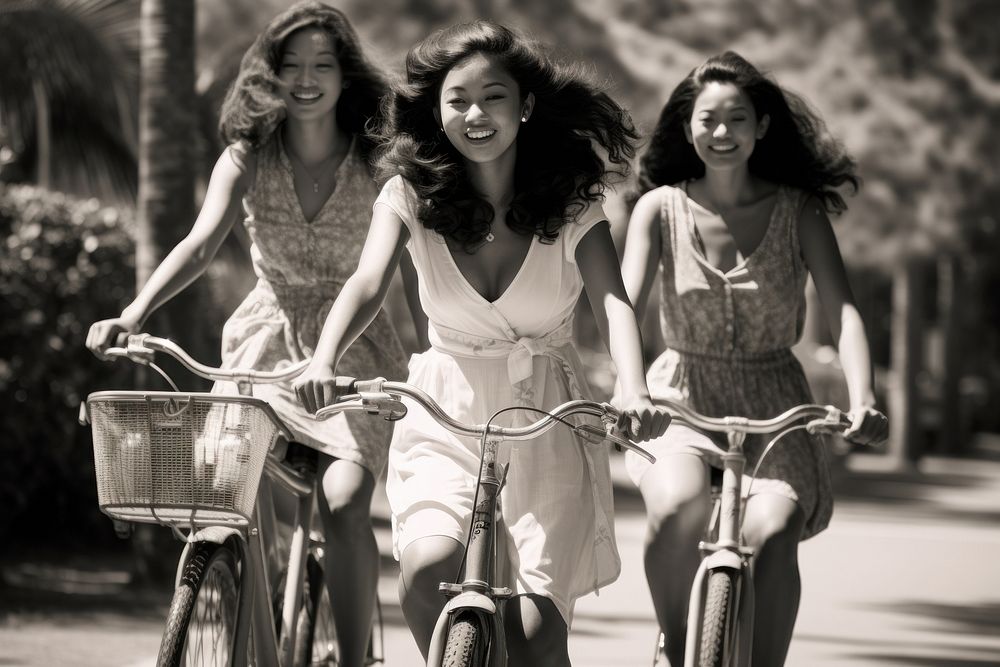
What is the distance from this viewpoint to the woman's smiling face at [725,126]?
16.8ft

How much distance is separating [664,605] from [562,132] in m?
1.41

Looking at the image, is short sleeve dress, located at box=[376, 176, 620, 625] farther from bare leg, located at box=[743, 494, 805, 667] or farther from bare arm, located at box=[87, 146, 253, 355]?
bare arm, located at box=[87, 146, 253, 355]

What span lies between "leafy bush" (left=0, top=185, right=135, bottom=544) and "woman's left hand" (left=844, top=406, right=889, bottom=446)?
5254 mm

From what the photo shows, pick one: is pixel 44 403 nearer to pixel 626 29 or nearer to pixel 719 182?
pixel 719 182

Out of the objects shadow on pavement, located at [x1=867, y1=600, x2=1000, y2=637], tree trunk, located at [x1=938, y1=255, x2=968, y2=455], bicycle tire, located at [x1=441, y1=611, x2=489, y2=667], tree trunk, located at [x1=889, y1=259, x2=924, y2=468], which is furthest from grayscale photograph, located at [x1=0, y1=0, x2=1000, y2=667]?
tree trunk, located at [x1=938, y1=255, x2=968, y2=455]

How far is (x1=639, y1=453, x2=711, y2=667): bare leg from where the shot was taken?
→ 4680 millimetres

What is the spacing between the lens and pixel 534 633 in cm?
393

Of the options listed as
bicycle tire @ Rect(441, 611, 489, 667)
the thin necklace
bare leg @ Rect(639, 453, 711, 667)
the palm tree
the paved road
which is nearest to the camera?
bicycle tire @ Rect(441, 611, 489, 667)

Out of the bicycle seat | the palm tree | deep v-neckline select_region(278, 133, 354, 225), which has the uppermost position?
the palm tree

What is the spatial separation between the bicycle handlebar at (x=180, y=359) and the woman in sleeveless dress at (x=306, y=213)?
7.5 inches

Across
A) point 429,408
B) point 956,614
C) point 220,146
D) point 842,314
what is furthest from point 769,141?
point 220,146

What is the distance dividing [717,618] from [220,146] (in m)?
8.69

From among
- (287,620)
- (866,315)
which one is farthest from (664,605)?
(866,315)

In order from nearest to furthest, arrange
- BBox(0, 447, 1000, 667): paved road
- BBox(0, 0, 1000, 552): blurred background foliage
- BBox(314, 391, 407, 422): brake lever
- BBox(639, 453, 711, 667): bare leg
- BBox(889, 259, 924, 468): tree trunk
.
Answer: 1. BBox(314, 391, 407, 422): brake lever
2. BBox(639, 453, 711, 667): bare leg
3. BBox(0, 447, 1000, 667): paved road
4. BBox(0, 0, 1000, 552): blurred background foliage
5. BBox(889, 259, 924, 468): tree trunk
